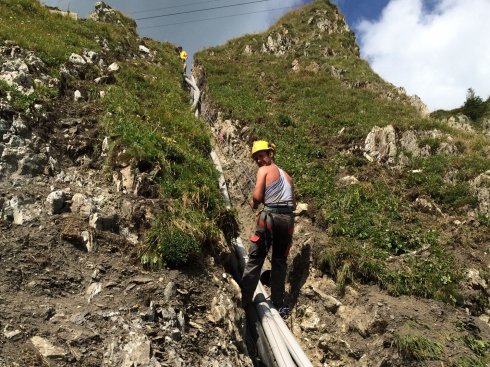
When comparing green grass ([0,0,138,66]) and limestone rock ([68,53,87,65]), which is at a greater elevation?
green grass ([0,0,138,66])

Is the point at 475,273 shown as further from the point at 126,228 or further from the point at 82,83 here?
the point at 82,83

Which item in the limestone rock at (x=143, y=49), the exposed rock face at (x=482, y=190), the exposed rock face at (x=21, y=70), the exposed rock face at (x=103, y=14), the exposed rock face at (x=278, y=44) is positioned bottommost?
the exposed rock face at (x=482, y=190)

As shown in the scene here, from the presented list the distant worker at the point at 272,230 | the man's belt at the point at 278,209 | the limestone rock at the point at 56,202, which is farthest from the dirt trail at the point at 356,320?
the limestone rock at the point at 56,202

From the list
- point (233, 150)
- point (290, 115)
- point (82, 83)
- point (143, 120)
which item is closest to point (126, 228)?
point (143, 120)

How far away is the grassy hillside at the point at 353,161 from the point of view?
8.22m

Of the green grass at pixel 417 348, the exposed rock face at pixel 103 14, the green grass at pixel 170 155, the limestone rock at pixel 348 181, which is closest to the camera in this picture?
the green grass at pixel 417 348

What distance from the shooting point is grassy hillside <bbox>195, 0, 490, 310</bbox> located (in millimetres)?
8219

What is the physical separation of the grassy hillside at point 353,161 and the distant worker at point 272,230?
1239 mm

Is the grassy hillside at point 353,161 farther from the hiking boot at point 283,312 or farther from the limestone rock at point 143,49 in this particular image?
the limestone rock at point 143,49

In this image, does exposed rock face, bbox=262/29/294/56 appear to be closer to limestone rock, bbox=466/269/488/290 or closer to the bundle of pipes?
limestone rock, bbox=466/269/488/290

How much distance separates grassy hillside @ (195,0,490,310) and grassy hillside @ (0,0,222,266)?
113 inches

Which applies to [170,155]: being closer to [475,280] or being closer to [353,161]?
[353,161]

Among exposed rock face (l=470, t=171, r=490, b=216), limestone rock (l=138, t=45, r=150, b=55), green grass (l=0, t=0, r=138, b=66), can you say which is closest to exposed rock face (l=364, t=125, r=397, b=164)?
exposed rock face (l=470, t=171, r=490, b=216)

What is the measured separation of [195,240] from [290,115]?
11116mm
